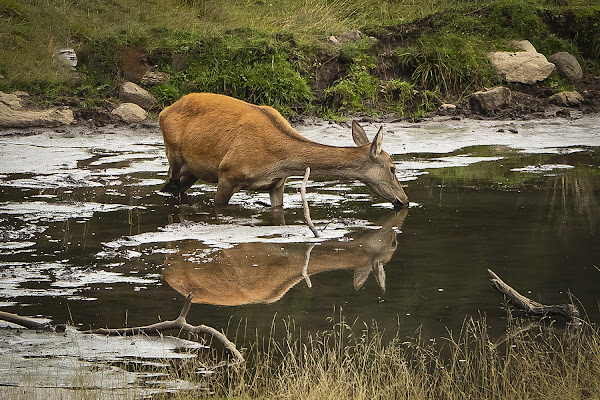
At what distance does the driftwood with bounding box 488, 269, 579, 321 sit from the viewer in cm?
698

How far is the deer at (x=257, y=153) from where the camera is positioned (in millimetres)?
10977

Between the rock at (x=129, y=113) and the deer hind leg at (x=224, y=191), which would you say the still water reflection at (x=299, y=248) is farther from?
the rock at (x=129, y=113)

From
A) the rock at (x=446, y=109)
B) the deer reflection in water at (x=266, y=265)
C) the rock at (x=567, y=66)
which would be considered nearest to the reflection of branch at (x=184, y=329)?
the deer reflection in water at (x=266, y=265)

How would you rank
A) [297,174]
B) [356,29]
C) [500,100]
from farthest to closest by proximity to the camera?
[356,29]
[500,100]
[297,174]

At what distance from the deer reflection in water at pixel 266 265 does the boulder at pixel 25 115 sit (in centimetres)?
933

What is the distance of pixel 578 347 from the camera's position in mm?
6230

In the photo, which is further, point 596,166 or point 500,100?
point 500,100

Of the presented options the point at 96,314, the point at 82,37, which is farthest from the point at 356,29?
the point at 96,314

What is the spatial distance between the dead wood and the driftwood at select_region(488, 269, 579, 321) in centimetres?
315

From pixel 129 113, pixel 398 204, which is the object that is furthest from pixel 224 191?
pixel 129 113

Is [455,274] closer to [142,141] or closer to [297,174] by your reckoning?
[297,174]

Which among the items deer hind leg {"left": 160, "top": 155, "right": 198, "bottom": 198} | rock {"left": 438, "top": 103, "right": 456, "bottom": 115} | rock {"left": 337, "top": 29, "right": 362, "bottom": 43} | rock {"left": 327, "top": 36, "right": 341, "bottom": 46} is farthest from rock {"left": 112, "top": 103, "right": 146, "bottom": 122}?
deer hind leg {"left": 160, "top": 155, "right": 198, "bottom": 198}

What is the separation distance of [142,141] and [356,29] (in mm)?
7137

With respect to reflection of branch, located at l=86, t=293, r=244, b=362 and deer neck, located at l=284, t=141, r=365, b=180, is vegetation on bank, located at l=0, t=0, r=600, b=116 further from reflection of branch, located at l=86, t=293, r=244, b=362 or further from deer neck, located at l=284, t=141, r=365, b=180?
reflection of branch, located at l=86, t=293, r=244, b=362
